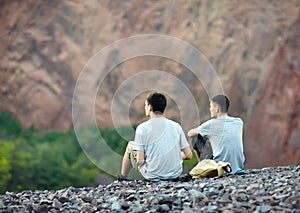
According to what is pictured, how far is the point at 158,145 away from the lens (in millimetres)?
6238

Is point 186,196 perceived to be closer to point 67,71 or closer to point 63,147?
point 63,147

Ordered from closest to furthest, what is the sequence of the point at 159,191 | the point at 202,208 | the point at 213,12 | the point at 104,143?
1. the point at 202,208
2. the point at 159,191
3. the point at 104,143
4. the point at 213,12

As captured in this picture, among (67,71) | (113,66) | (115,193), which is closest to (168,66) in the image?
(113,66)

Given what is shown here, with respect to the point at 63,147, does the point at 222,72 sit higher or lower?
higher

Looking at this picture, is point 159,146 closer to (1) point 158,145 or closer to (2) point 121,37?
(1) point 158,145

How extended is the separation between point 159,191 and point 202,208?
1034mm

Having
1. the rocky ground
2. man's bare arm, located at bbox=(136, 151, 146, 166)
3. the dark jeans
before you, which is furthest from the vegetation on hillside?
the rocky ground

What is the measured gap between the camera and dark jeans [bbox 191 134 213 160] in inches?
263

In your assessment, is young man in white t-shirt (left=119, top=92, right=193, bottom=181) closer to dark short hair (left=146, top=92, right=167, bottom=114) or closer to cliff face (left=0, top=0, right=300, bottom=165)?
dark short hair (left=146, top=92, right=167, bottom=114)

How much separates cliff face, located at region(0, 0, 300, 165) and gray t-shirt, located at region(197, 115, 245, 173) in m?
10.6

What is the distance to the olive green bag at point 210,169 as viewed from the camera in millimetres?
6066

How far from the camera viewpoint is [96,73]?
18.0 m

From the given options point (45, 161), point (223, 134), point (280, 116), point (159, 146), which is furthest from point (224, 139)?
point (280, 116)

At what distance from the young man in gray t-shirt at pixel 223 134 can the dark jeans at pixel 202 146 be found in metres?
0.13
